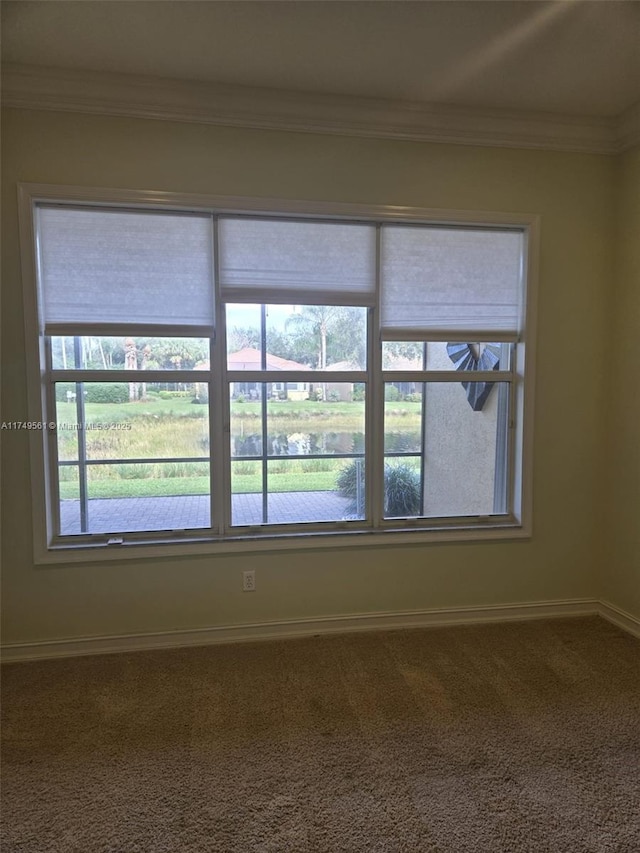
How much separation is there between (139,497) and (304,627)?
3.82 ft

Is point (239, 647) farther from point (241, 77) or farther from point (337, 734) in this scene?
point (241, 77)

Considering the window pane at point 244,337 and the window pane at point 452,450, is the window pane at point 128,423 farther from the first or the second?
the window pane at point 452,450

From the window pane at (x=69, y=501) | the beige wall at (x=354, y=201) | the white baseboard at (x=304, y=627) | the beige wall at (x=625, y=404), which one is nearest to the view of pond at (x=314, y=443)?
the beige wall at (x=354, y=201)

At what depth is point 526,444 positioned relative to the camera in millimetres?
2922

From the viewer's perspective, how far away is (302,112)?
8.27ft

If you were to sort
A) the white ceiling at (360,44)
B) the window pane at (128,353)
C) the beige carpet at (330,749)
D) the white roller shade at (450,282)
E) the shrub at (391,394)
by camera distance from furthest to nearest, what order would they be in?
the shrub at (391,394)
the white roller shade at (450,282)
the window pane at (128,353)
the white ceiling at (360,44)
the beige carpet at (330,749)

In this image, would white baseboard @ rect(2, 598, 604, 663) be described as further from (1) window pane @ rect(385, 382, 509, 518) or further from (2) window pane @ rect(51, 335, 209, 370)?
(2) window pane @ rect(51, 335, 209, 370)

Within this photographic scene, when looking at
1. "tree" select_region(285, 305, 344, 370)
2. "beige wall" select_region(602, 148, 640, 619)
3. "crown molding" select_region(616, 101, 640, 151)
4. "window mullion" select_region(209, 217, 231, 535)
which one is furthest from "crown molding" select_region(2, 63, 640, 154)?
"tree" select_region(285, 305, 344, 370)

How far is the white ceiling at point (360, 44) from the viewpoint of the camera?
1912mm

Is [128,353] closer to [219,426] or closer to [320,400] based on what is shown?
[219,426]

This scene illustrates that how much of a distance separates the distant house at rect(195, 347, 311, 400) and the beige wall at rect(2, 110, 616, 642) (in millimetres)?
849

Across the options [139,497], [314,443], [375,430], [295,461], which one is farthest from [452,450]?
[139,497]

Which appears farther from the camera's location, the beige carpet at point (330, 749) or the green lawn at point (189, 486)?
the green lawn at point (189, 486)

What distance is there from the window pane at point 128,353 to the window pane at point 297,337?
20cm
